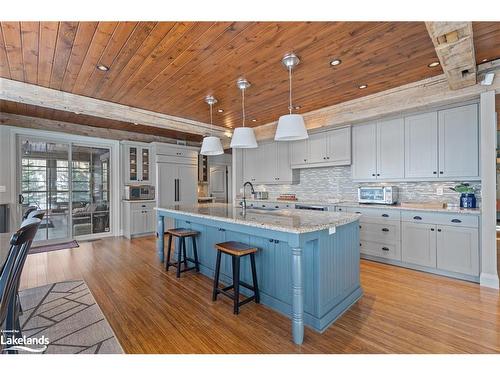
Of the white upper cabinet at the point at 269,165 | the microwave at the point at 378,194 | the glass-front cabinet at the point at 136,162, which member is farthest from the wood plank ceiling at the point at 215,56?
the glass-front cabinet at the point at 136,162

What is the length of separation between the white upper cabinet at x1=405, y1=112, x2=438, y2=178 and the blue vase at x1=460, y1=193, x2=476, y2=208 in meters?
0.44

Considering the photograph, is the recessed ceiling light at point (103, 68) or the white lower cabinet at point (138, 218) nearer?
the recessed ceiling light at point (103, 68)

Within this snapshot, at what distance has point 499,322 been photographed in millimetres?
2174

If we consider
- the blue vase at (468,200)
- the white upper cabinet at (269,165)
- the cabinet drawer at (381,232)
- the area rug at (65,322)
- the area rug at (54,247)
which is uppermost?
the white upper cabinet at (269,165)

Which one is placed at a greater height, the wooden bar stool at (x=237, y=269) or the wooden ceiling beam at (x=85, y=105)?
the wooden ceiling beam at (x=85, y=105)

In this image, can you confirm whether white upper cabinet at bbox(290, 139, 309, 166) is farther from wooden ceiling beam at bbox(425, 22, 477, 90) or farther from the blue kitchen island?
the blue kitchen island

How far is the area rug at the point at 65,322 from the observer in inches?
74.7

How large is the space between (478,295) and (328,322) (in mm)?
1917

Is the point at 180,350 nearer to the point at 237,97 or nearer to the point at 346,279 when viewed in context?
the point at 346,279

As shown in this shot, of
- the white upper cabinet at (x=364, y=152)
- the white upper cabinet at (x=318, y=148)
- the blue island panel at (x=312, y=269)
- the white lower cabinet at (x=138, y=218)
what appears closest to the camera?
the blue island panel at (x=312, y=269)

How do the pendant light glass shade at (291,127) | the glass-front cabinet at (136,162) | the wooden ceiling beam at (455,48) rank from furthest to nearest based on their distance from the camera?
the glass-front cabinet at (136,162), the pendant light glass shade at (291,127), the wooden ceiling beam at (455,48)

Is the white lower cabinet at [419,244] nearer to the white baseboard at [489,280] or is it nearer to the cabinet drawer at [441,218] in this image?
the cabinet drawer at [441,218]

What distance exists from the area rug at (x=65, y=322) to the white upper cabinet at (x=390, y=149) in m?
4.20
